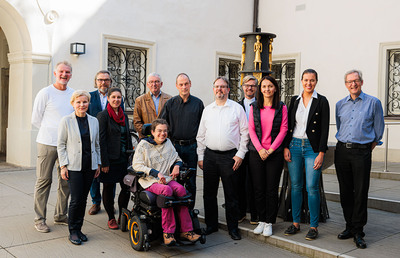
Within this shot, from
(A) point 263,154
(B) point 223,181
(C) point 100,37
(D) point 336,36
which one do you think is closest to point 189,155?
(B) point 223,181

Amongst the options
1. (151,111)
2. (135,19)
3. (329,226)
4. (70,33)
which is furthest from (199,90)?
(329,226)

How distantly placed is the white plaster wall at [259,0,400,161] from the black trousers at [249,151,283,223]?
22.7 ft

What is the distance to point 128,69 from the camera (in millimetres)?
11438

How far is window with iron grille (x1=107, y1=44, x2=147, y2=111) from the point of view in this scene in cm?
1120

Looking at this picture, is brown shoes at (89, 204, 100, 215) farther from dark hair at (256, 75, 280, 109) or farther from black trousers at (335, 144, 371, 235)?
black trousers at (335, 144, 371, 235)

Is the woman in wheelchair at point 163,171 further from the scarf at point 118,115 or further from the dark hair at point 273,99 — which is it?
the dark hair at point 273,99

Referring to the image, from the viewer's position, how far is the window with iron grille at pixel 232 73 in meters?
13.5

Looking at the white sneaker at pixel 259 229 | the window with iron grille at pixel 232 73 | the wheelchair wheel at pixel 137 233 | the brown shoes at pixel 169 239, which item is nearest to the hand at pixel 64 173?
the wheelchair wheel at pixel 137 233

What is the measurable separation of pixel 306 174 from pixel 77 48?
6.89 metres

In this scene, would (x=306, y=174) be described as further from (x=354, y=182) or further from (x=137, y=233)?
(x=137, y=233)

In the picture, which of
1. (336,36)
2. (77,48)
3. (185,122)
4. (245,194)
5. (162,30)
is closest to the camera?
(185,122)

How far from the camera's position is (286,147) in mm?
4996

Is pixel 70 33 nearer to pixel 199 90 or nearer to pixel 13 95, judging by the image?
pixel 13 95

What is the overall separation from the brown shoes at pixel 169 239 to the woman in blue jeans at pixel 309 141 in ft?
4.59
